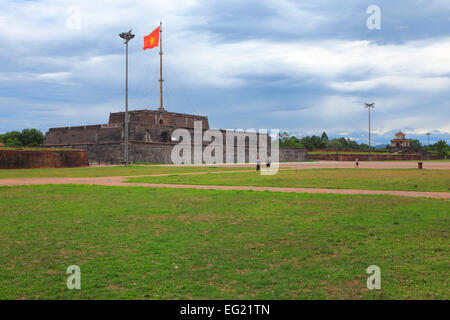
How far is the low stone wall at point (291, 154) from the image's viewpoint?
6950 cm

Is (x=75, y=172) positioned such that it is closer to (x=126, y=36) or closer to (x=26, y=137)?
(x=126, y=36)

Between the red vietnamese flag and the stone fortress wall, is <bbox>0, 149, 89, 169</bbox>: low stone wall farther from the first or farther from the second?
the red vietnamese flag

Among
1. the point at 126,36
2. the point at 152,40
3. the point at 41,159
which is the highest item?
the point at 152,40

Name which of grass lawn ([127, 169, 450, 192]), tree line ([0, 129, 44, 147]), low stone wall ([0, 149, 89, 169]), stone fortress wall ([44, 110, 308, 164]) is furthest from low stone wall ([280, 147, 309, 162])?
grass lawn ([127, 169, 450, 192])

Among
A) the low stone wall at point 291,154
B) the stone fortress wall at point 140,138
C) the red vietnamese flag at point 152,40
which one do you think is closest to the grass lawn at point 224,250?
the red vietnamese flag at point 152,40

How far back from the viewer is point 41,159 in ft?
117

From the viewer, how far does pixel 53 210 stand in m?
9.89

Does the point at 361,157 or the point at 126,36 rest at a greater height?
the point at 126,36

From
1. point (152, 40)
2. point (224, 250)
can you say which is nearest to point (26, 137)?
point (152, 40)

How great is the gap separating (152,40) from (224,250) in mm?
42440

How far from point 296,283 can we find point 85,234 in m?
4.18

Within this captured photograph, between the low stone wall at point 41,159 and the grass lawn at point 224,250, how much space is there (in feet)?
85.4
